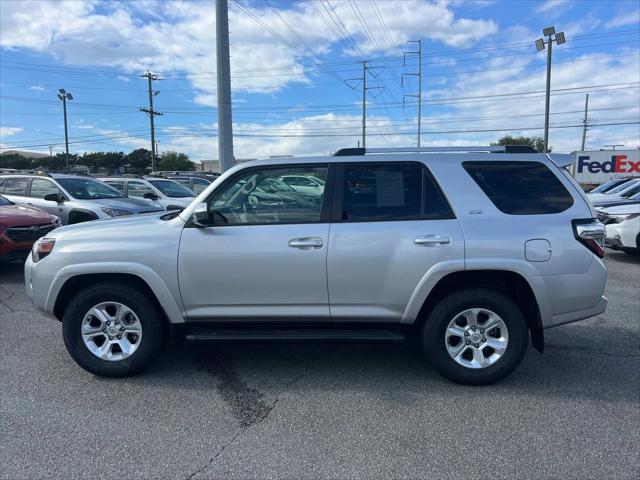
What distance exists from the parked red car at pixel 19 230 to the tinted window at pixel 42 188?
2100mm

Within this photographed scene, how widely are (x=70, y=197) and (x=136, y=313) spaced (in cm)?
731

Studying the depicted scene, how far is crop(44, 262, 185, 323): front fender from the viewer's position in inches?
155

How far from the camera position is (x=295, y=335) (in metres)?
3.94

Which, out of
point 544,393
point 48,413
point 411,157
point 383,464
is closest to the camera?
point 383,464

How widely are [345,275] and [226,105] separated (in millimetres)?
14744

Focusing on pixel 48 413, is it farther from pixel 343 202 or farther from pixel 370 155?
pixel 370 155

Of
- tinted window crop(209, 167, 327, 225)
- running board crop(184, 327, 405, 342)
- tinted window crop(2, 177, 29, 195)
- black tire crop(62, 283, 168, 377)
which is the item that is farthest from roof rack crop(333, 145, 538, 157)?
tinted window crop(2, 177, 29, 195)

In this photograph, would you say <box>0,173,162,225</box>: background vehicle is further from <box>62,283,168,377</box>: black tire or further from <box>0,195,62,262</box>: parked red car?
<box>62,283,168,377</box>: black tire

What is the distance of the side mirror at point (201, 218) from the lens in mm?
3934

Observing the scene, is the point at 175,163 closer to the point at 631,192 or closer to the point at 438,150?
the point at 631,192

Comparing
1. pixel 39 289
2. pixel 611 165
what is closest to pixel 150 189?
pixel 39 289

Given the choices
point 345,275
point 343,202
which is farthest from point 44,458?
point 343,202

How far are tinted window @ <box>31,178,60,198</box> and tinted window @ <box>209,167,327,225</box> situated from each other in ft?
26.3

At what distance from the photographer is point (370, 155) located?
4137 mm
